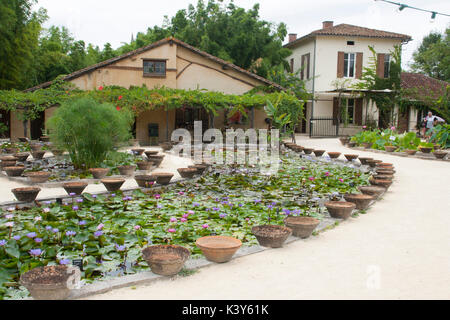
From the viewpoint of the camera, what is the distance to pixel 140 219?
521 cm

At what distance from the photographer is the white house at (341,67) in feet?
77.3

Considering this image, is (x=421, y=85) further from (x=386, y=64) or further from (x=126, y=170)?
(x=126, y=170)

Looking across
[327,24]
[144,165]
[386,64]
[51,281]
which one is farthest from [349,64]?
[51,281]

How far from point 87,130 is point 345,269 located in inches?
243

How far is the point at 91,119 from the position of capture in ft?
26.7

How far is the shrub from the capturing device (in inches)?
321

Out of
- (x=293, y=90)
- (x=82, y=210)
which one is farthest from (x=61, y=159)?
(x=293, y=90)

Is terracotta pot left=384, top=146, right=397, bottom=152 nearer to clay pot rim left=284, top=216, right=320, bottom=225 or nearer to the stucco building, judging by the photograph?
the stucco building

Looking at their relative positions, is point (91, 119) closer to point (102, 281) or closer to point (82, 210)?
point (82, 210)

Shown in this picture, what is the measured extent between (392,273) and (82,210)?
3909 mm

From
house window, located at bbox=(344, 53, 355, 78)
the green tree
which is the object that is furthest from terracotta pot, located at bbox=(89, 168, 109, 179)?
the green tree

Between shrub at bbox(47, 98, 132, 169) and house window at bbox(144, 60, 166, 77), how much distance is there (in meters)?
10.2

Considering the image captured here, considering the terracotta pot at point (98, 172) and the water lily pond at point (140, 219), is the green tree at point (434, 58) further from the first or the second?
the terracotta pot at point (98, 172)

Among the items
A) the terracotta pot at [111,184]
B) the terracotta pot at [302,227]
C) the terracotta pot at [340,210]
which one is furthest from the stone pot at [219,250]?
the terracotta pot at [111,184]
